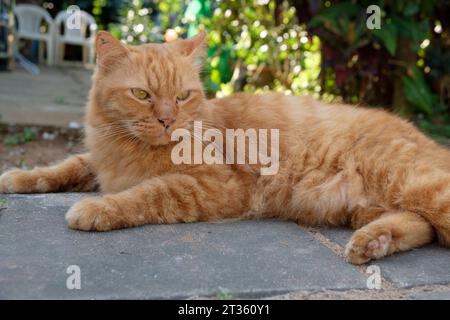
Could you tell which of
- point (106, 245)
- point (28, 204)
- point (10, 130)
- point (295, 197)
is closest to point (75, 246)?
point (106, 245)

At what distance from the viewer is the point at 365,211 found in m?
2.64

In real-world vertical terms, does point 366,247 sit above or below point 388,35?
below

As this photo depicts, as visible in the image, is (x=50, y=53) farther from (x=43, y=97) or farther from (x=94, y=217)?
(x=94, y=217)

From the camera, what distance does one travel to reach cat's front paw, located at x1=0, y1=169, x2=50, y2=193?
2.91 m

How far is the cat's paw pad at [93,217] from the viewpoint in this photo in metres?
2.30

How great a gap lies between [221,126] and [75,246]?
1085mm

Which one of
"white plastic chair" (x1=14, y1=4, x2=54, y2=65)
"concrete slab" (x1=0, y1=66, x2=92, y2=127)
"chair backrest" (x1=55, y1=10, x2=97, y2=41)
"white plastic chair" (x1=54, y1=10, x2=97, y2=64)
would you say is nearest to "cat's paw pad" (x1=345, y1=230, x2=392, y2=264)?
"concrete slab" (x1=0, y1=66, x2=92, y2=127)

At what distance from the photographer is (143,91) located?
2600 mm

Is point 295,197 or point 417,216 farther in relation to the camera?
point 295,197

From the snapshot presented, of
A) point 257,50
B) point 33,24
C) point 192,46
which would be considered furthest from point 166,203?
point 33,24

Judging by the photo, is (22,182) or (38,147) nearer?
(22,182)

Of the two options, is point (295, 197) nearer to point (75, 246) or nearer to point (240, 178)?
point (240, 178)

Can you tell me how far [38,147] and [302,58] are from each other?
308 centimetres

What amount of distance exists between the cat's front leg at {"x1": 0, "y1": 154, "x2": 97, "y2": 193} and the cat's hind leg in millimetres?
1668
